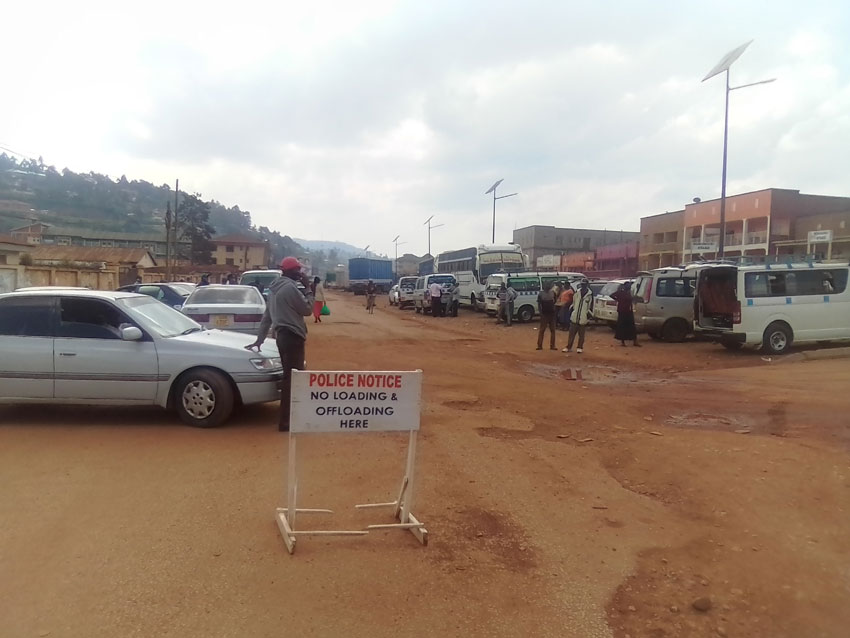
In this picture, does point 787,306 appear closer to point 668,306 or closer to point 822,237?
point 668,306

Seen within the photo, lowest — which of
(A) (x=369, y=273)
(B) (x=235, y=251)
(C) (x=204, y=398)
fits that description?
(C) (x=204, y=398)

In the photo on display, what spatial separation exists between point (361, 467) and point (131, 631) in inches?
113

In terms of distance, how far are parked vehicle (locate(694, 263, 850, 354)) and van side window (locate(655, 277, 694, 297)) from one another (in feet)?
8.50

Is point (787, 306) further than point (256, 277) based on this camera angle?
No

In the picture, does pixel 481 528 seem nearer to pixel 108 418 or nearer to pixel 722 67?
pixel 108 418

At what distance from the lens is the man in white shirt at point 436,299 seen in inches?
1177

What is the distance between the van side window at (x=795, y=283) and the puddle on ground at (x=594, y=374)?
3732 millimetres

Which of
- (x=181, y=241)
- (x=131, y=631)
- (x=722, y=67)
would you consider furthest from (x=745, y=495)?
(x=181, y=241)

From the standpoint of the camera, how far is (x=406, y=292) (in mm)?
38094

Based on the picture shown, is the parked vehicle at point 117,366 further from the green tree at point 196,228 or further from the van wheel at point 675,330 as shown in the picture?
the green tree at point 196,228

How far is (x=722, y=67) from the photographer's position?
24.1 m

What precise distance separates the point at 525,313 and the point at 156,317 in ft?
62.3

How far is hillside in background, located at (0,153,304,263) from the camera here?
86875mm

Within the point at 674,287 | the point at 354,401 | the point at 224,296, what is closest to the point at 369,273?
the point at 674,287
